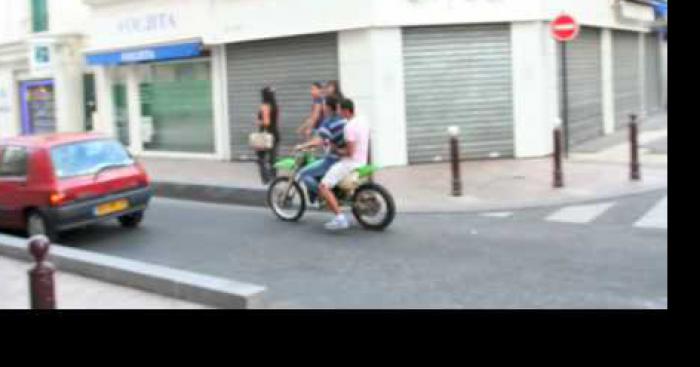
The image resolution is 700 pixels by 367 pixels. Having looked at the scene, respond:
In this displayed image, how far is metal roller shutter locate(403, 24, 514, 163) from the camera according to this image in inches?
604

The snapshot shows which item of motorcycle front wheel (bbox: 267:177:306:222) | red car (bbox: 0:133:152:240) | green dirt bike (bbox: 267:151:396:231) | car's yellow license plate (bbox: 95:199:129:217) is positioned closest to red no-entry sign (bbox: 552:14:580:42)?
green dirt bike (bbox: 267:151:396:231)

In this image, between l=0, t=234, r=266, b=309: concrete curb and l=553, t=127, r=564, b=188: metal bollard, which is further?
l=553, t=127, r=564, b=188: metal bollard

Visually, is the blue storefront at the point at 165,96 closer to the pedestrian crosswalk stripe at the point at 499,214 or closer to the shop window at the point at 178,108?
the shop window at the point at 178,108

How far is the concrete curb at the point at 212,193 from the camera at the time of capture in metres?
12.5

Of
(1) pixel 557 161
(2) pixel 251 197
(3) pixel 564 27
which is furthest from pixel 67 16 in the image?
(1) pixel 557 161

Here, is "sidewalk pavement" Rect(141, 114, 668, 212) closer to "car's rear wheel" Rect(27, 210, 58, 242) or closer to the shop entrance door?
"car's rear wheel" Rect(27, 210, 58, 242)

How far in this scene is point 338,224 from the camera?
10000 millimetres

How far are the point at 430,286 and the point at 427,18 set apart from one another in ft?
28.8

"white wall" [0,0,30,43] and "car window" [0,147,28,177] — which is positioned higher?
"white wall" [0,0,30,43]

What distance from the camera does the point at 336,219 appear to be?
32.9 feet

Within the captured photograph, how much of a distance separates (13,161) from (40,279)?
228 inches

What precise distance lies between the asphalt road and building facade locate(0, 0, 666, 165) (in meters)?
4.34

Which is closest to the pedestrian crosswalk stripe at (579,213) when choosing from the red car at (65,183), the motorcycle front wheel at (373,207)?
the motorcycle front wheel at (373,207)
